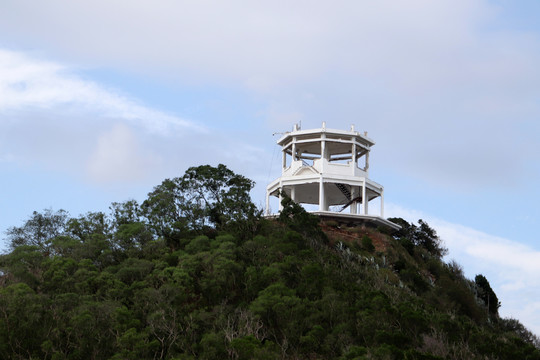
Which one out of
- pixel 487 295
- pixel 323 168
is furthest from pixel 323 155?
pixel 487 295

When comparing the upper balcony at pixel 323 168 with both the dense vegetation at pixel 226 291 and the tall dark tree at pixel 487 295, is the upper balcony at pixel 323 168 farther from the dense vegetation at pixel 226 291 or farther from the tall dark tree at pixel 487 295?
the tall dark tree at pixel 487 295

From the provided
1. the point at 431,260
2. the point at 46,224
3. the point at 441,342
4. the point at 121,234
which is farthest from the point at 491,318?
the point at 46,224

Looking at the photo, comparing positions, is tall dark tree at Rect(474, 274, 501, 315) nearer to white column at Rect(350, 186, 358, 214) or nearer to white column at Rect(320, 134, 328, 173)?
white column at Rect(350, 186, 358, 214)

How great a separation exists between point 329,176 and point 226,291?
1529 centimetres

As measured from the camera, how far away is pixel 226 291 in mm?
43656

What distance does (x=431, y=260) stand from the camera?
5741cm

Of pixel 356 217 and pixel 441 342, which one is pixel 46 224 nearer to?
pixel 356 217

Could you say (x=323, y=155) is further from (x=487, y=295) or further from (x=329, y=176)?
(x=487, y=295)

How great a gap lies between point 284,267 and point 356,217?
13.4 meters

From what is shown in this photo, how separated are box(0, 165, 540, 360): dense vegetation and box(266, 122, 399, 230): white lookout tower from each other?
2.54m

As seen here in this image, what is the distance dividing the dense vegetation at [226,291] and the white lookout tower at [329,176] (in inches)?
100

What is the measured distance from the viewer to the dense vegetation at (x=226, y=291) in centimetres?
3794

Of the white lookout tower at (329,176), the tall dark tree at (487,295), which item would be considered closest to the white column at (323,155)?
the white lookout tower at (329,176)

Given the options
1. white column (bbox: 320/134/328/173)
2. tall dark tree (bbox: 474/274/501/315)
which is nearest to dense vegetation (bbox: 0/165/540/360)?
tall dark tree (bbox: 474/274/501/315)
